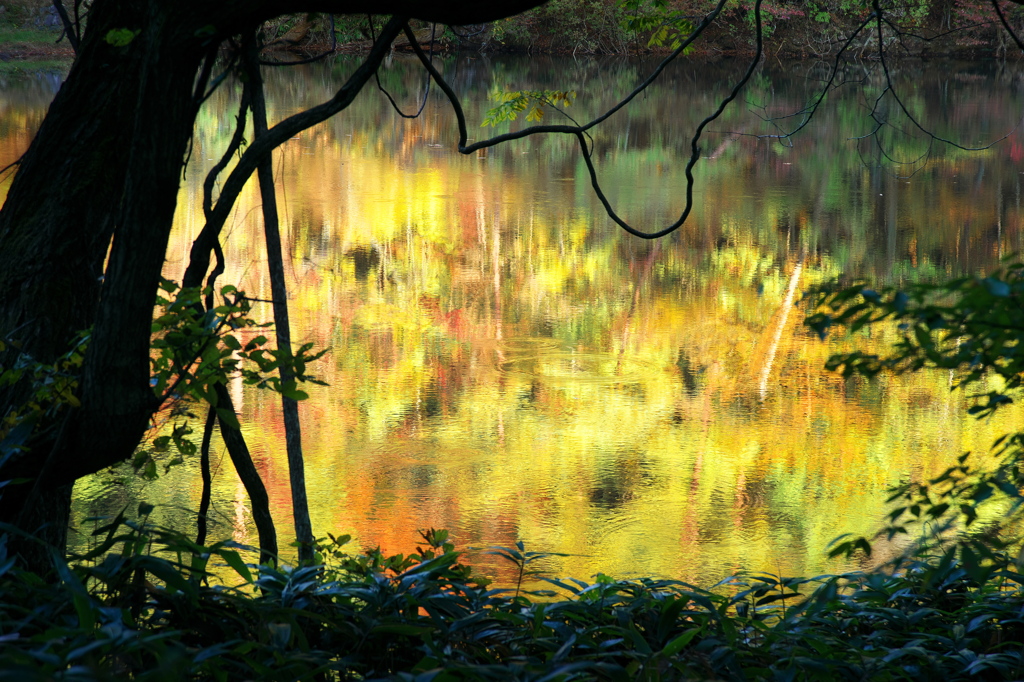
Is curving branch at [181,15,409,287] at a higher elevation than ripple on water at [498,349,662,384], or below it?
higher

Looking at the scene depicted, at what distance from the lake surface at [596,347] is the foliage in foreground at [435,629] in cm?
151

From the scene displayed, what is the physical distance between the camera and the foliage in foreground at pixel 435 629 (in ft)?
5.44

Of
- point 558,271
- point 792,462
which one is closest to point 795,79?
point 558,271

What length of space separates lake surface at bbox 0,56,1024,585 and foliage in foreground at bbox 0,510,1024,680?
1.51 metres

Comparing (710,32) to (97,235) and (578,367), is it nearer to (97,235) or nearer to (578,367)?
(578,367)

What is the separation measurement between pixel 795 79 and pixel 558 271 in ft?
48.8

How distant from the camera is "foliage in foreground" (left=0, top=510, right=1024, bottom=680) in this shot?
1.66 meters

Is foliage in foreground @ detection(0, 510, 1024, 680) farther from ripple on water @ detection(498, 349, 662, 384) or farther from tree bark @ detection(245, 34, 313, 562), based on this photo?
ripple on water @ detection(498, 349, 662, 384)

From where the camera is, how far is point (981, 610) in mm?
2492

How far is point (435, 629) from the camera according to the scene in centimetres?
205

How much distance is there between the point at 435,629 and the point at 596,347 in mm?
4728

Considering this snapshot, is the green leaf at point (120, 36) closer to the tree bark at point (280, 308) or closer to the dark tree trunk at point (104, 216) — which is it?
the dark tree trunk at point (104, 216)

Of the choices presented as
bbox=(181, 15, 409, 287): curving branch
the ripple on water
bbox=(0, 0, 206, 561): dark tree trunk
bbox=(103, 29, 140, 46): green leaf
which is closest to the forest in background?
the ripple on water

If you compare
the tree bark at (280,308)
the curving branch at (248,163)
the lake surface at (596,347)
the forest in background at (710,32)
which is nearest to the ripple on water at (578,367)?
the lake surface at (596,347)
